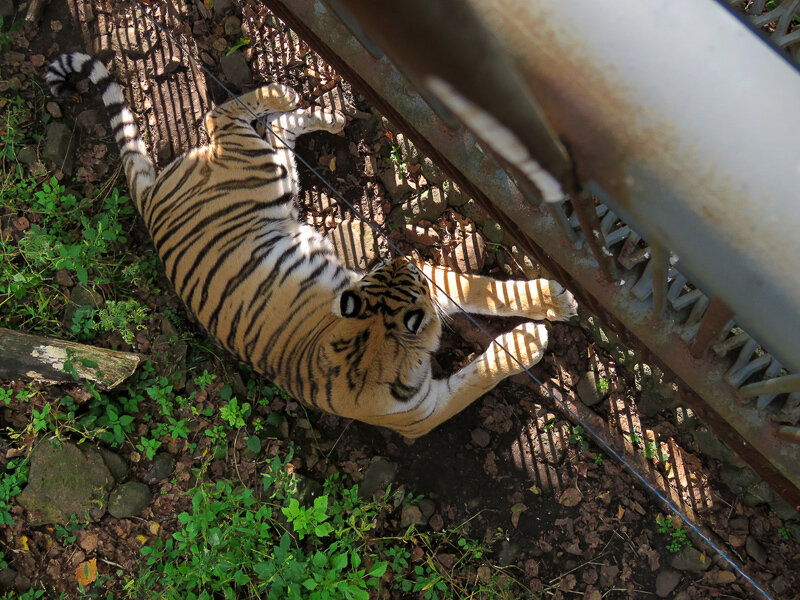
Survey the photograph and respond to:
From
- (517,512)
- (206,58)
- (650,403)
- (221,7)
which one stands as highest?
(650,403)

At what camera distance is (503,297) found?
9.50ft

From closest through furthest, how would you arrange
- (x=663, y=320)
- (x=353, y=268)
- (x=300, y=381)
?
(x=663, y=320)
(x=300, y=381)
(x=353, y=268)

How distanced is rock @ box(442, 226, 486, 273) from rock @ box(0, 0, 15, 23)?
2.92 m

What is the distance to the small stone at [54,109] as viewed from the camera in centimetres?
354

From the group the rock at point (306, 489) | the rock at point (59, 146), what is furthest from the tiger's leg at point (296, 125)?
the rock at point (306, 489)

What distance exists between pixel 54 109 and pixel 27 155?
1.00 feet

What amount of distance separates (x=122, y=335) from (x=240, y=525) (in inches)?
46.1

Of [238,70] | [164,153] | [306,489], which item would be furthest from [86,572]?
[238,70]

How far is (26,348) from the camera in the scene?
3.09m

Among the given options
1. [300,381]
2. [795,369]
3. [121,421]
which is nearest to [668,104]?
[795,369]

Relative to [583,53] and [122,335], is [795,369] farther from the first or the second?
[122,335]

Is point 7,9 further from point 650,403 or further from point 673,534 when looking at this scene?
point 673,534

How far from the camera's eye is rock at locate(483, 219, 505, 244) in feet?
9.99

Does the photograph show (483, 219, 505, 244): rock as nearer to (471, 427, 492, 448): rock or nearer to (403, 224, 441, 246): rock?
(403, 224, 441, 246): rock
